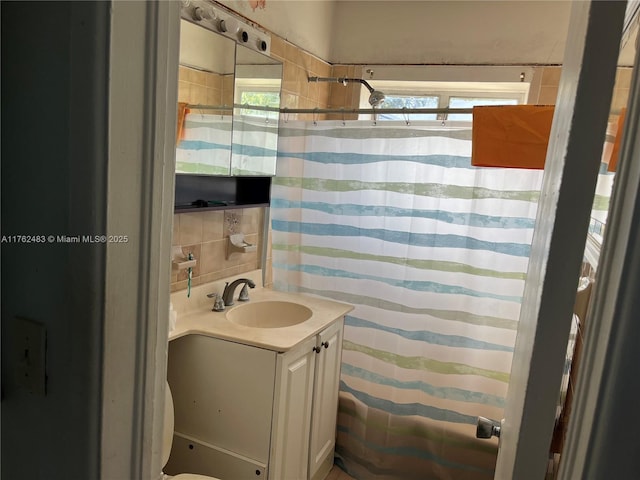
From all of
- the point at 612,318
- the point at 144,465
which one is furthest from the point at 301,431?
the point at 612,318

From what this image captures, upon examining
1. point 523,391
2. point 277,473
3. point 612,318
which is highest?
point 612,318

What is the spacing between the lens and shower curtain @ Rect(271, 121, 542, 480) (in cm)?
218

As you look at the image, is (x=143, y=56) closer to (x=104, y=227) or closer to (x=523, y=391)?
(x=104, y=227)

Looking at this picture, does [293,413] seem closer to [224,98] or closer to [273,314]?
[273,314]

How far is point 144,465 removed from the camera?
29.6 inches

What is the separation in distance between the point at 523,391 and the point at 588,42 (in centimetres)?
45

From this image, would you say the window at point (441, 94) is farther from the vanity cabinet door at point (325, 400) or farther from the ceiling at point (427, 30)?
the vanity cabinet door at point (325, 400)

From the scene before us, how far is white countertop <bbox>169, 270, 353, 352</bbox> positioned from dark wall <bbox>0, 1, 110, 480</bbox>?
103 centimetres

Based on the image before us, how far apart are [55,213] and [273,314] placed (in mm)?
1729

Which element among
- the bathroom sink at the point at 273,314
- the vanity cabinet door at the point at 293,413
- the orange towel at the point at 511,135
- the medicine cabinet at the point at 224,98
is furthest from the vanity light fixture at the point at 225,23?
the vanity cabinet door at the point at 293,413

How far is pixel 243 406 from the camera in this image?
1.84 metres

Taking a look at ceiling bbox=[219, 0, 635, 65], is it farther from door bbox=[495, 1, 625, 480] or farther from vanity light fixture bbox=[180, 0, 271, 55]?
door bbox=[495, 1, 625, 480]

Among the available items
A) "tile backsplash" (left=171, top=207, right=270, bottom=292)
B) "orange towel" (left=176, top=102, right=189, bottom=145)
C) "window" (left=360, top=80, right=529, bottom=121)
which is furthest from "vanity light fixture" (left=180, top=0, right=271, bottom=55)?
"window" (left=360, top=80, right=529, bottom=121)

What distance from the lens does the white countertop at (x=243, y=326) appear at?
5.87ft
